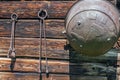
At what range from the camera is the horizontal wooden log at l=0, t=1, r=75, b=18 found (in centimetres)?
393

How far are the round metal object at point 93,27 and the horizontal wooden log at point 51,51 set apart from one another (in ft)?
1.76

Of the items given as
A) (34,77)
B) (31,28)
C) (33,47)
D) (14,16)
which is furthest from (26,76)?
(14,16)

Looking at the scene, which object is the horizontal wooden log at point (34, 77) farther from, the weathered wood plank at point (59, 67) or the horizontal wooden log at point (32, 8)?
the horizontal wooden log at point (32, 8)

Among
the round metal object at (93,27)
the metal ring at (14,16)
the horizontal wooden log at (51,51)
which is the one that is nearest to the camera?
the round metal object at (93,27)

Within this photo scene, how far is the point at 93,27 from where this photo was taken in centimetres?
327

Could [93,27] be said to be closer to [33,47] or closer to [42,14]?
[42,14]

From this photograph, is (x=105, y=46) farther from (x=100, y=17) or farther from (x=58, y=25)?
(x=58, y=25)

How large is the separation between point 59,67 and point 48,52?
210mm

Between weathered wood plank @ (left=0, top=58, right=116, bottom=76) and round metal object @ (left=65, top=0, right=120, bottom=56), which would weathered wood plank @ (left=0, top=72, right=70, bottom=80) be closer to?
weathered wood plank @ (left=0, top=58, right=116, bottom=76)

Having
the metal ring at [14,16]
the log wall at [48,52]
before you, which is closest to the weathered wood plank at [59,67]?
the log wall at [48,52]

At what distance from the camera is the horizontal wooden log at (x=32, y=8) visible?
3934mm

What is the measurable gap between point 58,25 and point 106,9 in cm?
78

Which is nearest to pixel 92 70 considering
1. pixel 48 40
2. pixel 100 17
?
pixel 48 40

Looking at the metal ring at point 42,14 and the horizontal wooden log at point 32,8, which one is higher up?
the horizontal wooden log at point 32,8
